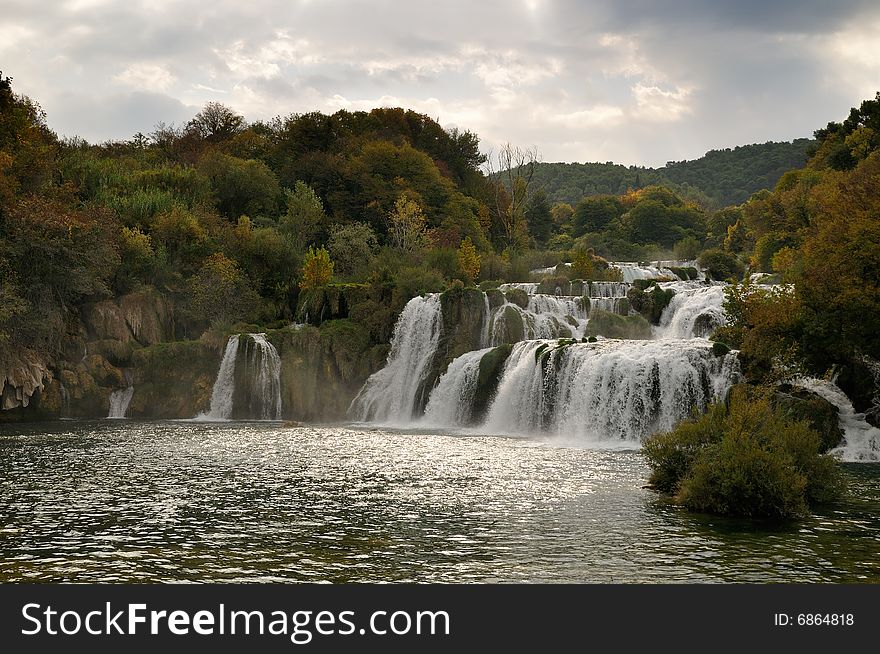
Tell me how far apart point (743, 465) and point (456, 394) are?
78.1ft

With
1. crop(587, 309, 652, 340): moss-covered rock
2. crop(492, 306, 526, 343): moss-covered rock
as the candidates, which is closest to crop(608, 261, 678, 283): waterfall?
crop(587, 309, 652, 340): moss-covered rock

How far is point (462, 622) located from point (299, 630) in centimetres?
233

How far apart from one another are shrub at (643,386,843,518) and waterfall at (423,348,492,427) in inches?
761

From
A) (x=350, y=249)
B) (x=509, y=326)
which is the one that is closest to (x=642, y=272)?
(x=509, y=326)

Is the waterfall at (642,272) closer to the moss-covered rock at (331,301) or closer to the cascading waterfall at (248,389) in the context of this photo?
the moss-covered rock at (331,301)

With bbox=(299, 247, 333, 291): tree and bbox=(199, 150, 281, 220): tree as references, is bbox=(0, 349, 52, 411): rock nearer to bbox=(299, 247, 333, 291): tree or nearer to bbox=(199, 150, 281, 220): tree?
bbox=(299, 247, 333, 291): tree

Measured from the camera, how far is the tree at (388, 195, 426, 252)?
6694 cm

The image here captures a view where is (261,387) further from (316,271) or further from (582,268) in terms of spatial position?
(582,268)

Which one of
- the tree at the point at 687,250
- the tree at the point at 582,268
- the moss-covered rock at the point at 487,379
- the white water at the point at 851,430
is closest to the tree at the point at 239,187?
the tree at the point at 582,268

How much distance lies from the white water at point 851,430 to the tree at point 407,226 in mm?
37947

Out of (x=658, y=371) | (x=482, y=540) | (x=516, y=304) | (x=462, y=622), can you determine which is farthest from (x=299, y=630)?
(x=516, y=304)

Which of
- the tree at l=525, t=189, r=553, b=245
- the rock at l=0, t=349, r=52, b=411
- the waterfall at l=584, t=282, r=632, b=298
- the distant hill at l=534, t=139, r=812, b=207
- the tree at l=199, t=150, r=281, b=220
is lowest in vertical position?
the rock at l=0, t=349, r=52, b=411

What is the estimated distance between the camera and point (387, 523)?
18984mm

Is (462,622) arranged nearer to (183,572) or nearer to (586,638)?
(586,638)
